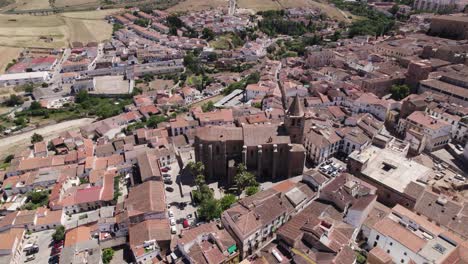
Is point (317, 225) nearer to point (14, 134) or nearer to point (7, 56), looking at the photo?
point (14, 134)

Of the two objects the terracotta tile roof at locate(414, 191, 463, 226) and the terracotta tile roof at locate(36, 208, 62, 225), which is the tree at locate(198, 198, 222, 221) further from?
the terracotta tile roof at locate(414, 191, 463, 226)

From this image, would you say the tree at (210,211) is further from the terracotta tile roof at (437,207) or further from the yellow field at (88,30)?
the yellow field at (88,30)

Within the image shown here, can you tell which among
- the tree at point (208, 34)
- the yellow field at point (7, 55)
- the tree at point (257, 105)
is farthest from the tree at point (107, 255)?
the tree at point (208, 34)

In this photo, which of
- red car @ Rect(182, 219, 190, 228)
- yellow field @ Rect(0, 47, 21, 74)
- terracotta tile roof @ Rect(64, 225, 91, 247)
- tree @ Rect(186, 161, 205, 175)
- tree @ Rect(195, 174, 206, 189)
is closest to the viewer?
terracotta tile roof @ Rect(64, 225, 91, 247)

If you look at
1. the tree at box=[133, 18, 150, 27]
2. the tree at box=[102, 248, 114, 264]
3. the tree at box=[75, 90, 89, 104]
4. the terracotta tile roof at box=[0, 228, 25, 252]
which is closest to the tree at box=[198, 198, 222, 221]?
the tree at box=[102, 248, 114, 264]

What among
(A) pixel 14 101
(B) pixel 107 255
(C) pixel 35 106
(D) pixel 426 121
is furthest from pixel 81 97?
(D) pixel 426 121

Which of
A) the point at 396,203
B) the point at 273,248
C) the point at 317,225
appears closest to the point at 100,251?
the point at 273,248
